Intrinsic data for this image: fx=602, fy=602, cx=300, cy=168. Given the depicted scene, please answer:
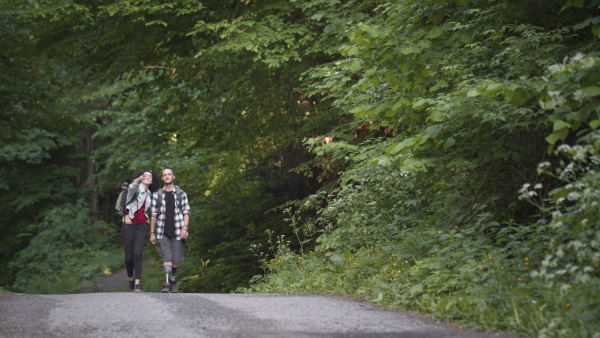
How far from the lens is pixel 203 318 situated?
5527mm

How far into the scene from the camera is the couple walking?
9.30 m

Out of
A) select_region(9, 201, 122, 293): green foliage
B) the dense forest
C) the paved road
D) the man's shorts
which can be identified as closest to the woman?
the man's shorts

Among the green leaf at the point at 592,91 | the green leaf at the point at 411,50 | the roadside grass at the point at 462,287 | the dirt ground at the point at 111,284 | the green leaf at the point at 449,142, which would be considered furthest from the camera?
the dirt ground at the point at 111,284

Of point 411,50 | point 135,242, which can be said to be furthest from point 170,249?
point 411,50

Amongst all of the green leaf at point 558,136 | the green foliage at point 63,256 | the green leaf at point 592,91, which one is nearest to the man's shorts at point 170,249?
the green leaf at point 558,136

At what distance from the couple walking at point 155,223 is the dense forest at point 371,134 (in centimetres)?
126

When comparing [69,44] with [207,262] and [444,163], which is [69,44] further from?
[444,163]

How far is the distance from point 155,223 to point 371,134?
388cm

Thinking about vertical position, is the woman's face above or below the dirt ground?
above

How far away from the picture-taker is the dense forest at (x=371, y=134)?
4859 millimetres

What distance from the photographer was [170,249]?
9.39 metres

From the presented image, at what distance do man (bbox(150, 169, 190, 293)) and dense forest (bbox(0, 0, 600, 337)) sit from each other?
1.21 meters

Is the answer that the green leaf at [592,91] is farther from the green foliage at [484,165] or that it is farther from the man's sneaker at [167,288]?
the man's sneaker at [167,288]

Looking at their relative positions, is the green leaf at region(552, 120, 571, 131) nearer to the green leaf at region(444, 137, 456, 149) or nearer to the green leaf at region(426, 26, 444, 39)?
the green leaf at region(444, 137, 456, 149)
